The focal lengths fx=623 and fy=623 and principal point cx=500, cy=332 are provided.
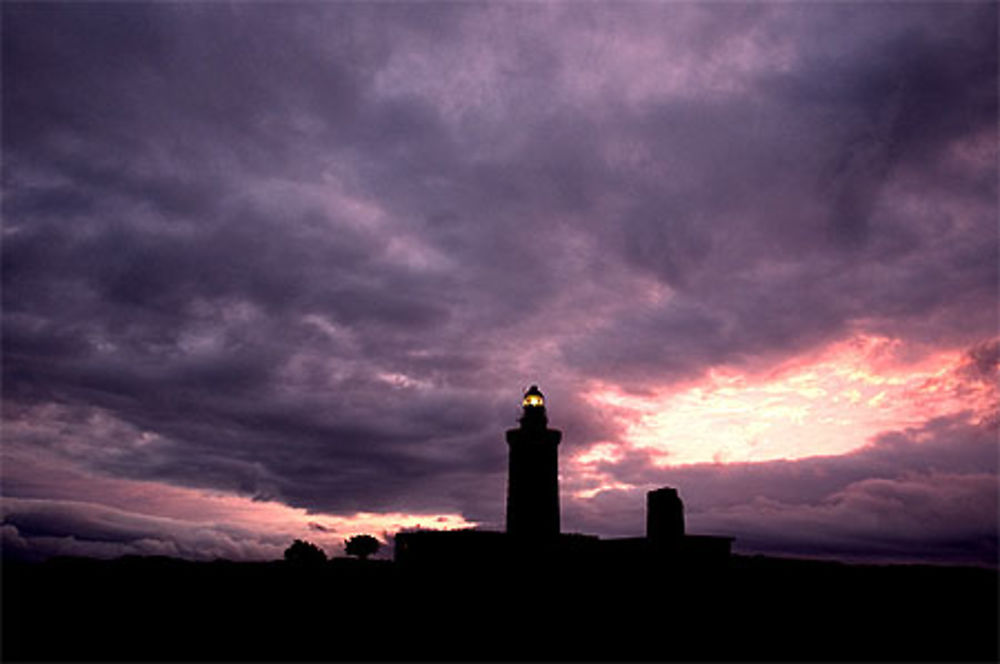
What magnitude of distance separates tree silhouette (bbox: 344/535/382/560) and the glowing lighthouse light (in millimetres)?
34258

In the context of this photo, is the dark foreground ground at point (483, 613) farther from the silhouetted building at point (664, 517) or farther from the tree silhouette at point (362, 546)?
the tree silhouette at point (362, 546)

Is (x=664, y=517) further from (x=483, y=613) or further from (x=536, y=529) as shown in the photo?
(x=483, y=613)

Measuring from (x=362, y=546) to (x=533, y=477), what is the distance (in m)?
34.5

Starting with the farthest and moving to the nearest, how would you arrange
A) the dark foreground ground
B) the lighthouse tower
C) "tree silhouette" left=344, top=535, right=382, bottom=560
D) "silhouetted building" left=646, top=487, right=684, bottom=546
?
"tree silhouette" left=344, top=535, right=382, bottom=560, the lighthouse tower, "silhouetted building" left=646, top=487, right=684, bottom=546, the dark foreground ground

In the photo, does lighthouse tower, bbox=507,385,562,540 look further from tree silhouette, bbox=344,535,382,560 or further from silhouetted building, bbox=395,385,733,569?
tree silhouette, bbox=344,535,382,560

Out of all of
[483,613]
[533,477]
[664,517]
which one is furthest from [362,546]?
[483,613]

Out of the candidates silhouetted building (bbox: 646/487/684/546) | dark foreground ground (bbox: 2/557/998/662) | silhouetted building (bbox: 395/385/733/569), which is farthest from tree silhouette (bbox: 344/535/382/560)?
dark foreground ground (bbox: 2/557/998/662)

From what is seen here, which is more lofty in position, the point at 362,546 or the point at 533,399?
the point at 533,399

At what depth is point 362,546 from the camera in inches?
2309

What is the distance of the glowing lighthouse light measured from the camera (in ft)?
104

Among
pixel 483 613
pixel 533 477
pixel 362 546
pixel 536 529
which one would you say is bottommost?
pixel 362 546

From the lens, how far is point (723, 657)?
999 cm

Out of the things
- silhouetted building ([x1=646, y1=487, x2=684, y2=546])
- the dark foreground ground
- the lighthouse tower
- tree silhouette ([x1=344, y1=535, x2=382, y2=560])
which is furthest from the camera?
tree silhouette ([x1=344, y1=535, x2=382, y2=560])

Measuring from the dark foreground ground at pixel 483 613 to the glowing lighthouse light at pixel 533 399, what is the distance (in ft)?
59.3
